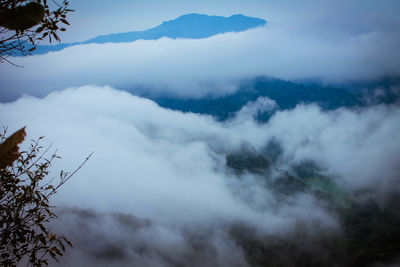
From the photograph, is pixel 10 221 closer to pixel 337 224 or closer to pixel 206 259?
pixel 206 259

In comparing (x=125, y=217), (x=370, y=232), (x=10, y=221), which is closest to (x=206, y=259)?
(x=125, y=217)

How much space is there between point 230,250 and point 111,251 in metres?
89.4

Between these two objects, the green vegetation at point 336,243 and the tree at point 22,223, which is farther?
the green vegetation at point 336,243

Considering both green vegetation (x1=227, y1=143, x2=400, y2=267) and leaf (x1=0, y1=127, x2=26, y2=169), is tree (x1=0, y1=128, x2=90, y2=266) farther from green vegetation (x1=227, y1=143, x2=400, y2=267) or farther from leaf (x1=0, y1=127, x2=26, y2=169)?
green vegetation (x1=227, y1=143, x2=400, y2=267)

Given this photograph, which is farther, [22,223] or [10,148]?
[22,223]

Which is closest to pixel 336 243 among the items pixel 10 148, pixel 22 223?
pixel 22 223

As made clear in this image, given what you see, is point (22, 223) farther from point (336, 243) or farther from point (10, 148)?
point (336, 243)

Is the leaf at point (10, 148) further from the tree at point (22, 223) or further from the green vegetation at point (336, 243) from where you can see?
the green vegetation at point (336, 243)

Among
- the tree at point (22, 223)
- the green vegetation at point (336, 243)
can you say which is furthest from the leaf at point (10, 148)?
the green vegetation at point (336, 243)

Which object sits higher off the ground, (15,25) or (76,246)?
(15,25)

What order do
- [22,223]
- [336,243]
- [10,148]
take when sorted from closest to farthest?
1. [10,148]
2. [22,223]
3. [336,243]

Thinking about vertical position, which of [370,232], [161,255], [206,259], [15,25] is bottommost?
[15,25]

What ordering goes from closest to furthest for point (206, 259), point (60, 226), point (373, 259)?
point (373, 259), point (60, 226), point (206, 259)

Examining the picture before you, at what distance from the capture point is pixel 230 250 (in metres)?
169
